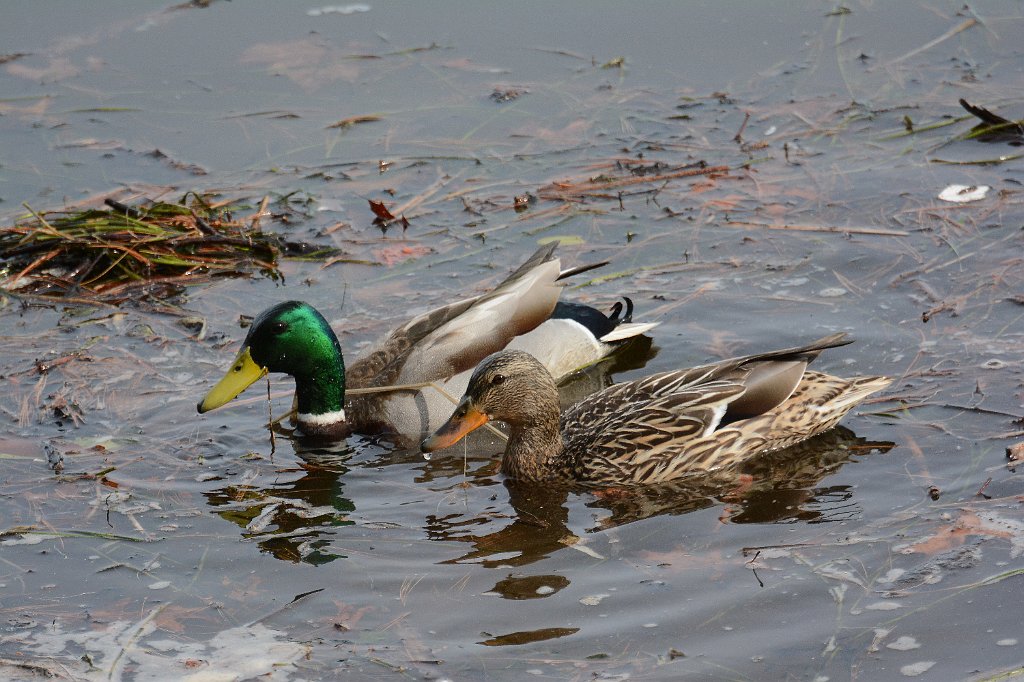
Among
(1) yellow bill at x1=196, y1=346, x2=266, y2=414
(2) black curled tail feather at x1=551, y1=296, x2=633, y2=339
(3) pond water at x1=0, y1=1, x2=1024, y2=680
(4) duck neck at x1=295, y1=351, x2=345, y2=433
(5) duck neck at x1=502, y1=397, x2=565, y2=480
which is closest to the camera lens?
(3) pond water at x1=0, y1=1, x2=1024, y2=680

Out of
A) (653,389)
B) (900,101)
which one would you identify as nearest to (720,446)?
(653,389)

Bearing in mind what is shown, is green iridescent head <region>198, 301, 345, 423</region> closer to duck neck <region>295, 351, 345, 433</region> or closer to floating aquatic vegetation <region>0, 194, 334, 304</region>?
duck neck <region>295, 351, 345, 433</region>

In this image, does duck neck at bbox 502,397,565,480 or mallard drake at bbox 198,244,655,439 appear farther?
mallard drake at bbox 198,244,655,439

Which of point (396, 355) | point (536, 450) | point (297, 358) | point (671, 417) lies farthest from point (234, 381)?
point (671, 417)

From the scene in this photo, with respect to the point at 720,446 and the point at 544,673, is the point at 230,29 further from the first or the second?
the point at 544,673

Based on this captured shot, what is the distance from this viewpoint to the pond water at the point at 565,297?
5062mm

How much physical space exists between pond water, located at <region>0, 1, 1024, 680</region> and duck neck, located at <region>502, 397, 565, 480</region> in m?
0.12

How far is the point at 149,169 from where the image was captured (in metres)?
10.1

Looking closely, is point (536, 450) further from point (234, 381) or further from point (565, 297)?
point (565, 297)

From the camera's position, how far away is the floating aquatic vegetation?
8562 mm

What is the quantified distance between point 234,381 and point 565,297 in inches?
88.7

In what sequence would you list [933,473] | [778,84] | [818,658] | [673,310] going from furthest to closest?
1. [778,84]
2. [673,310]
3. [933,473]
4. [818,658]

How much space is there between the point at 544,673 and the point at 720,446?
2.02 m

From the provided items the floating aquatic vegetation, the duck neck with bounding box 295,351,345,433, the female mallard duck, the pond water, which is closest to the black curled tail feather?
the pond water
